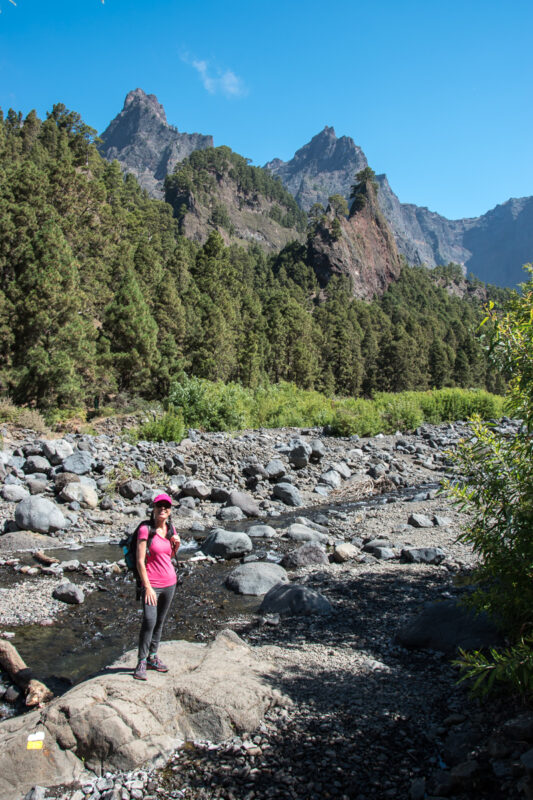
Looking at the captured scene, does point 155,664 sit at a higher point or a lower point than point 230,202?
lower

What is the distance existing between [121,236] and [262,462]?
29487mm

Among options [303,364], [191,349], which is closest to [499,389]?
[303,364]

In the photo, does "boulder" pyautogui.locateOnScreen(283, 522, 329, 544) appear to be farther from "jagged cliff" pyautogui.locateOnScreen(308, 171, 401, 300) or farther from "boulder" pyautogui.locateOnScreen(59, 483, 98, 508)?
"jagged cliff" pyautogui.locateOnScreen(308, 171, 401, 300)

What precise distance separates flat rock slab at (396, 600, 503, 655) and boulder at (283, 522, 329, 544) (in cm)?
511

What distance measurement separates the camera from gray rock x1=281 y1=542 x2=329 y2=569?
29.9ft

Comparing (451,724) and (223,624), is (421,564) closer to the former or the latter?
(223,624)

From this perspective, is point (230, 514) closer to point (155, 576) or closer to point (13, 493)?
point (13, 493)

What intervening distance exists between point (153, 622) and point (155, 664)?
37cm

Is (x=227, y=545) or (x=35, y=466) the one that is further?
(x=35, y=466)

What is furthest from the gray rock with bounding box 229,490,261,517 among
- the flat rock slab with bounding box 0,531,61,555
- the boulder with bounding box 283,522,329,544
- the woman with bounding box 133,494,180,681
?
the woman with bounding box 133,494,180,681

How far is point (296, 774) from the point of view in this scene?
351 cm

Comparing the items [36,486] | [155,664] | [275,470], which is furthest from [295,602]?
[275,470]

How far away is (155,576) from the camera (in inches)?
189

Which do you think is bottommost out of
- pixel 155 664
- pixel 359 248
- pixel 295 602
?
pixel 295 602
